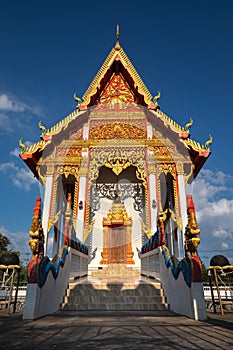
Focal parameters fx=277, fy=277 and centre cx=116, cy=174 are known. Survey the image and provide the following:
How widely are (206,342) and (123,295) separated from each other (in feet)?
10.7

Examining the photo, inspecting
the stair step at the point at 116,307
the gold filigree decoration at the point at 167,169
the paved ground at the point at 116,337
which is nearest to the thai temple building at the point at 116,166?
the gold filigree decoration at the point at 167,169

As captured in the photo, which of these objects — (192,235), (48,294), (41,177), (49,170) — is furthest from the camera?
(49,170)

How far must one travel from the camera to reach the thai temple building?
805 centimetres

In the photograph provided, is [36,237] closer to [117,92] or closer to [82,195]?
[82,195]

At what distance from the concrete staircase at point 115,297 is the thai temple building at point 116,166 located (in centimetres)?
173

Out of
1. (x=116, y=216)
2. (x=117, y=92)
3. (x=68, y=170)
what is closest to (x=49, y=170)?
(x=68, y=170)

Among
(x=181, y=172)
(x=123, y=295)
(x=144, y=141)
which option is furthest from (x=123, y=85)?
(x=123, y=295)

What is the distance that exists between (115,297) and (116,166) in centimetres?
438

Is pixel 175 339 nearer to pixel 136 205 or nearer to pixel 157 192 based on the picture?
pixel 157 192

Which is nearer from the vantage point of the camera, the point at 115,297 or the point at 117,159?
the point at 115,297

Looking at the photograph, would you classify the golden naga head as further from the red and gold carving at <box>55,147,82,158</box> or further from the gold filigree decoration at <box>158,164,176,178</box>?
the gold filigree decoration at <box>158,164,176,178</box>

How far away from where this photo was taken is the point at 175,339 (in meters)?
2.19

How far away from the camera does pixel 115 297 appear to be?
200 inches

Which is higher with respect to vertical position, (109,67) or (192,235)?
(109,67)
